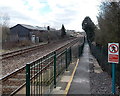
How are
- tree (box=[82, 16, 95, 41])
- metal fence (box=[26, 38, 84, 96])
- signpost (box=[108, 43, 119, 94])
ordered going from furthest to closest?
tree (box=[82, 16, 95, 41])
signpost (box=[108, 43, 119, 94])
metal fence (box=[26, 38, 84, 96])

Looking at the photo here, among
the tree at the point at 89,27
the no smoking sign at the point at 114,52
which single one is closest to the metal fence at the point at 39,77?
the no smoking sign at the point at 114,52

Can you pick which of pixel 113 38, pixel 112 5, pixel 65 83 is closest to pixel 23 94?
pixel 65 83

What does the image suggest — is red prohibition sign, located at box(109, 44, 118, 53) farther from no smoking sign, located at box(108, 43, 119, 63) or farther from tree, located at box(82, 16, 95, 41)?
tree, located at box(82, 16, 95, 41)

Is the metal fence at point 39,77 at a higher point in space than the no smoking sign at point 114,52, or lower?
lower

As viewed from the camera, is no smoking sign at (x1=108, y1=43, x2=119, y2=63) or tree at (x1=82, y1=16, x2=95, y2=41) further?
tree at (x1=82, y1=16, x2=95, y2=41)

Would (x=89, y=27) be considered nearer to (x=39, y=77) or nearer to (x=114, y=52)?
(x=114, y=52)

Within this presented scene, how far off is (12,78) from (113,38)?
6.03 metres

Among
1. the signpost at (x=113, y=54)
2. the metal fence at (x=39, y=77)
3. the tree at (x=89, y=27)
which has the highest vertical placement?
the tree at (x=89, y=27)

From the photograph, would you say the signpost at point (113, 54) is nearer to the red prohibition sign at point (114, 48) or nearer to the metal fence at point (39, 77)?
the red prohibition sign at point (114, 48)

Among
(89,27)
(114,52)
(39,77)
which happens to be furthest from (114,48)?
(89,27)

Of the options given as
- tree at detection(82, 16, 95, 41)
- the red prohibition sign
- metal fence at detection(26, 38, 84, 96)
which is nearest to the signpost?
the red prohibition sign

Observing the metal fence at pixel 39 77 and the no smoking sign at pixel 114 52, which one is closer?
the metal fence at pixel 39 77

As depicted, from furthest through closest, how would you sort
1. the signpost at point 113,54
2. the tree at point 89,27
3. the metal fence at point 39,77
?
the tree at point 89,27 → the signpost at point 113,54 → the metal fence at point 39,77

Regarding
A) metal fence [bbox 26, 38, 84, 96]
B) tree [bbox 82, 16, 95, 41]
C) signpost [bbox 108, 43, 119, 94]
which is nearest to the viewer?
metal fence [bbox 26, 38, 84, 96]
